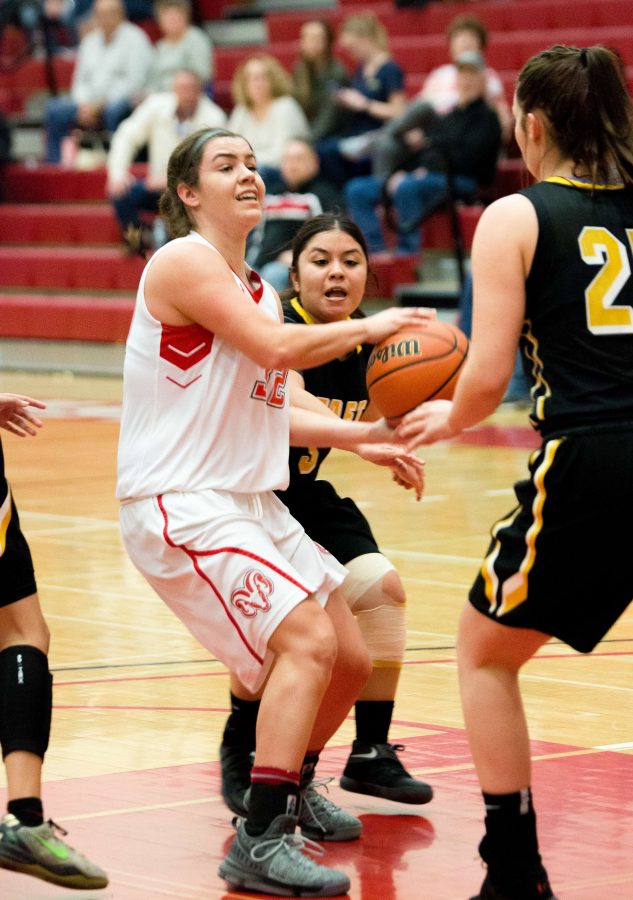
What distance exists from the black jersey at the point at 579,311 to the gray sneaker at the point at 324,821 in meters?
1.21

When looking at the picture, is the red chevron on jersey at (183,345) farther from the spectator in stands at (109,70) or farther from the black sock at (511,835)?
the spectator in stands at (109,70)

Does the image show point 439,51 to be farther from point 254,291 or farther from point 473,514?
point 254,291

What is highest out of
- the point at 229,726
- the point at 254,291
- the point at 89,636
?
the point at 254,291

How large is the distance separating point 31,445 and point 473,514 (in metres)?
3.92

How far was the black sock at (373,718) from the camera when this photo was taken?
4547 millimetres

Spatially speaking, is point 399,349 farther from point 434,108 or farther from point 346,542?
point 434,108

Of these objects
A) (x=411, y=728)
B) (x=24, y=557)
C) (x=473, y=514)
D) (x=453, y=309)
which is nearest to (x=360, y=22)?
(x=453, y=309)

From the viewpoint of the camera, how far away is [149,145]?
16016mm

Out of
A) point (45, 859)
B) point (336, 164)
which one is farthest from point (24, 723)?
point (336, 164)

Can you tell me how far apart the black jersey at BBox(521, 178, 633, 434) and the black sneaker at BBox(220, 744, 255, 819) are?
4.61 feet

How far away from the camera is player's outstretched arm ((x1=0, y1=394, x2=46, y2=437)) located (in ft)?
13.6

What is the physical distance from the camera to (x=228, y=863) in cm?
379

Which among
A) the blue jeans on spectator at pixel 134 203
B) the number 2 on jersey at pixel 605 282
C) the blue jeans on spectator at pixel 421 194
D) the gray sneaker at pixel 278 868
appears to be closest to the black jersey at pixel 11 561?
the gray sneaker at pixel 278 868

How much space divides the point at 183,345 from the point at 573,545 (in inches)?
42.1
